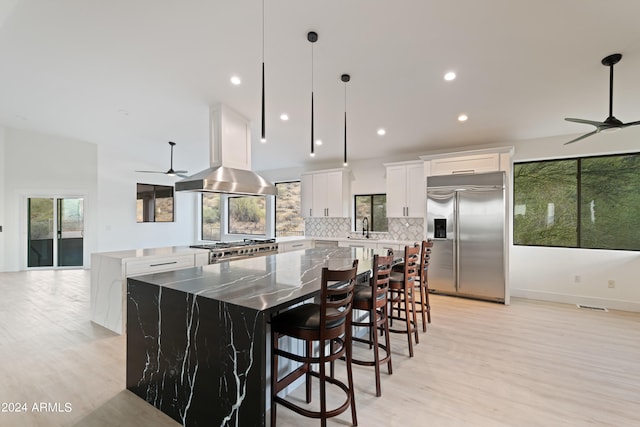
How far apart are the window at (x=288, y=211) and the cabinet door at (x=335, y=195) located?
1.29 meters

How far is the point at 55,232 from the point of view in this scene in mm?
7164

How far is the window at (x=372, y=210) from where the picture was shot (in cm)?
629

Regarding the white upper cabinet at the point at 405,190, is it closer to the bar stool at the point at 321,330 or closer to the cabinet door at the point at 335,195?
the cabinet door at the point at 335,195

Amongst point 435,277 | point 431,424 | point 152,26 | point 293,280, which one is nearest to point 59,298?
point 152,26

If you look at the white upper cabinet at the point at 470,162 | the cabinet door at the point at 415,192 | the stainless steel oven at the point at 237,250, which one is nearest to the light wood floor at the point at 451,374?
the stainless steel oven at the point at 237,250

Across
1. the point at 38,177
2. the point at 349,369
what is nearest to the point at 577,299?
the point at 349,369

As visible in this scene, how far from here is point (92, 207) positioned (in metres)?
7.24

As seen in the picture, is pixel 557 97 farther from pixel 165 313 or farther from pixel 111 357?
pixel 111 357

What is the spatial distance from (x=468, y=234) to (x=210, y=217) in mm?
7455

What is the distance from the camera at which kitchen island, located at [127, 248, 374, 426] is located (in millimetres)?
1628

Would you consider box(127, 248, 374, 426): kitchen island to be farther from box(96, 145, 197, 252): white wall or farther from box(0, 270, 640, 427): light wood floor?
box(96, 145, 197, 252): white wall

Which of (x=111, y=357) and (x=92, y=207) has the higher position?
(x=92, y=207)

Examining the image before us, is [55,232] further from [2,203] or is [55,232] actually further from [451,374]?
[451,374]

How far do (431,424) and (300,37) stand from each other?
3.56m
